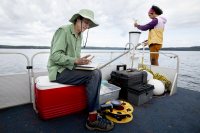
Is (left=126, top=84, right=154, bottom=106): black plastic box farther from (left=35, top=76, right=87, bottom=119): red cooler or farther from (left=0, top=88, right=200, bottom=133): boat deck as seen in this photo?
(left=35, top=76, right=87, bottom=119): red cooler

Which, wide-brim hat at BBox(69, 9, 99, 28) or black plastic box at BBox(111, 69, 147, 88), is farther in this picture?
black plastic box at BBox(111, 69, 147, 88)

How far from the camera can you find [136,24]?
4.00m

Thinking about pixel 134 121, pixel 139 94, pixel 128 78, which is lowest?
pixel 134 121

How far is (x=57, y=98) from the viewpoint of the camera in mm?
2074

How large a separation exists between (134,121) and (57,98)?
1.23 m

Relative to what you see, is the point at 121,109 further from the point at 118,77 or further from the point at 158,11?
the point at 158,11

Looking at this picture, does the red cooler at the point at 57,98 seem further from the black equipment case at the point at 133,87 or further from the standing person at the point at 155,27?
the standing person at the point at 155,27

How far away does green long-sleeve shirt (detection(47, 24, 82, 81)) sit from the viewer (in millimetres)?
1983

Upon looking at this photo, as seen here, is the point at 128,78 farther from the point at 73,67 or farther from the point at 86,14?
the point at 86,14

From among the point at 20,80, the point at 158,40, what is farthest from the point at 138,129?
the point at 158,40

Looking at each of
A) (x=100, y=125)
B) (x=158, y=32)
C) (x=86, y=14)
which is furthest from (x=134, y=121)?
(x=158, y=32)

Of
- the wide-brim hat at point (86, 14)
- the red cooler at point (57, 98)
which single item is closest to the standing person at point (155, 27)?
the wide-brim hat at point (86, 14)

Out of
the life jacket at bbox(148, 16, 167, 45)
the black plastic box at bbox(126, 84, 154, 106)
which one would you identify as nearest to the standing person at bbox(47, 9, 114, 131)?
the black plastic box at bbox(126, 84, 154, 106)

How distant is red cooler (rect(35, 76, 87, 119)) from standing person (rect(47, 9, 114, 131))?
11 cm
